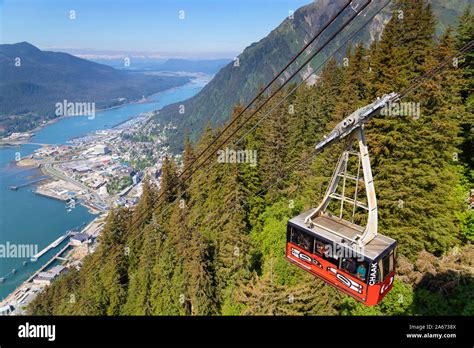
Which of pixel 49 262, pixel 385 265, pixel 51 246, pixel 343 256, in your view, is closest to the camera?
pixel 385 265

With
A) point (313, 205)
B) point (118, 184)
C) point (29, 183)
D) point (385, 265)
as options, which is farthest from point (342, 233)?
point (29, 183)

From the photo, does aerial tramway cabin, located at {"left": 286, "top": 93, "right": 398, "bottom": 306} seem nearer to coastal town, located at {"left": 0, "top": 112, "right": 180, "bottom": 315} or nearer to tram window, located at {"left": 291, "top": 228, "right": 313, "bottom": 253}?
tram window, located at {"left": 291, "top": 228, "right": 313, "bottom": 253}

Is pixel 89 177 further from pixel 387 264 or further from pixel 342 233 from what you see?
pixel 387 264

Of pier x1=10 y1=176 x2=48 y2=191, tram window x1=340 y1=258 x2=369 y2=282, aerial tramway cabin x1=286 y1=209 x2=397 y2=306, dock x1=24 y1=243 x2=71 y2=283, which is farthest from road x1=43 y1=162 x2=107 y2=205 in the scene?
tram window x1=340 y1=258 x2=369 y2=282

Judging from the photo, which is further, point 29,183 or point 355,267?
point 29,183

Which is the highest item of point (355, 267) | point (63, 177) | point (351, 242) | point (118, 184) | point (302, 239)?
point (351, 242)

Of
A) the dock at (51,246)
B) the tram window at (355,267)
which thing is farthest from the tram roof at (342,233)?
the dock at (51,246)

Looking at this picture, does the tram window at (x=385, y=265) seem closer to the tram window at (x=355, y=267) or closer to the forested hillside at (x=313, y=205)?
the tram window at (x=355, y=267)
